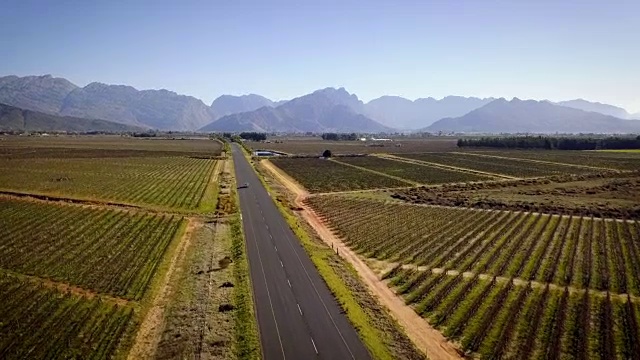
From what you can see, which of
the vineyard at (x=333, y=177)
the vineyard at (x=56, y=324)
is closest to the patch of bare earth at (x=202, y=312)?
the vineyard at (x=56, y=324)

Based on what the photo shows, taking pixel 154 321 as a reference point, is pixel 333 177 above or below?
above

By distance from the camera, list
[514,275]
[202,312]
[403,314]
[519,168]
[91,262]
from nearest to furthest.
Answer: [202,312] → [403,314] → [514,275] → [91,262] → [519,168]

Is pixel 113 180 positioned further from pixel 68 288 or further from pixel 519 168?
pixel 519 168

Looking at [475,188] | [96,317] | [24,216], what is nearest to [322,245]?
[96,317]

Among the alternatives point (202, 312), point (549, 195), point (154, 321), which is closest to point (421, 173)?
point (549, 195)

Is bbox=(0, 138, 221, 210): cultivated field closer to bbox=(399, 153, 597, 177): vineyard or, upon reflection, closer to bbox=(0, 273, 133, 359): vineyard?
bbox=(0, 273, 133, 359): vineyard

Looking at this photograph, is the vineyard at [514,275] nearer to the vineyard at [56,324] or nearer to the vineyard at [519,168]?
the vineyard at [56,324]

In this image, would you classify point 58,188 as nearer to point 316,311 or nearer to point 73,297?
point 73,297
